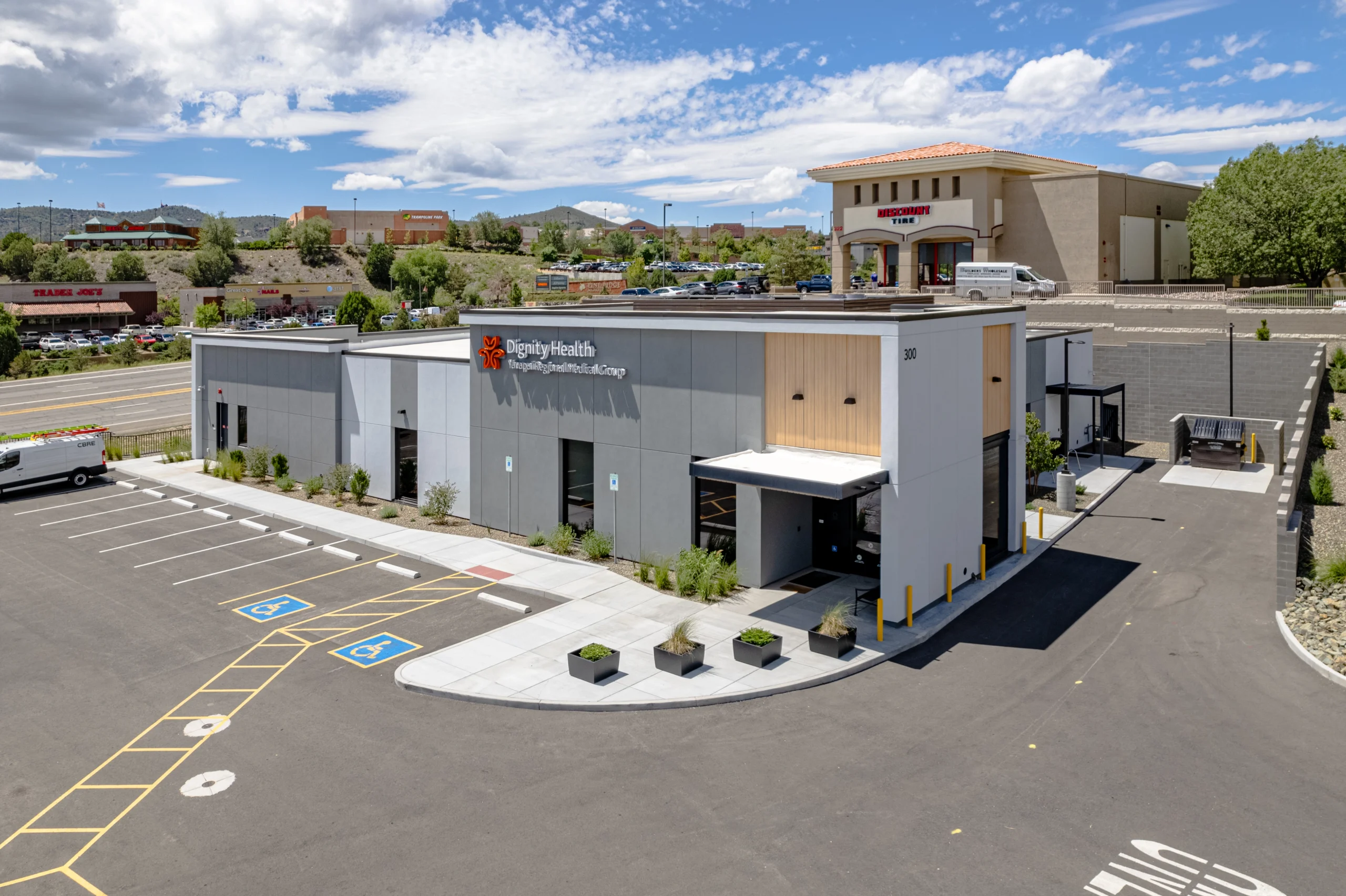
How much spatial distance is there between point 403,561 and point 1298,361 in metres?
33.6

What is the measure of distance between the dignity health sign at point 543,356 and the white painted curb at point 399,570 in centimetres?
628

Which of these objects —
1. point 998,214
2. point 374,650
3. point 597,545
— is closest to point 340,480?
point 597,545

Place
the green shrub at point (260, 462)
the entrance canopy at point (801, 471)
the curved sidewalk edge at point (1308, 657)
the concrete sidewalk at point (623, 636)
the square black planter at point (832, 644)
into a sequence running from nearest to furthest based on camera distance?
the curved sidewalk edge at point (1308, 657) → the concrete sidewalk at point (623, 636) → the square black planter at point (832, 644) → the entrance canopy at point (801, 471) → the green shrub at point (260, 462)

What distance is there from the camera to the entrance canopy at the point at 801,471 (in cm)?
1827

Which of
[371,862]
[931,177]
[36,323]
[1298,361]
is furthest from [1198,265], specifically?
[36,323]

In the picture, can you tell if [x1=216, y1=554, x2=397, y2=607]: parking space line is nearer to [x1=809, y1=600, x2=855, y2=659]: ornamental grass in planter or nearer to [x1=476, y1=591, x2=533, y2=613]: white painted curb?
[x1=476, y1=591, x2=533, y2=613]: white painted curb

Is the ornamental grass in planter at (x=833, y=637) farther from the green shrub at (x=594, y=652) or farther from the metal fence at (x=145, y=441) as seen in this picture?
the metal fence at (x=145, y=441)

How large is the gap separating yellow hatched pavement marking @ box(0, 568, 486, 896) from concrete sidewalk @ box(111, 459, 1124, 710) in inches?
89.1

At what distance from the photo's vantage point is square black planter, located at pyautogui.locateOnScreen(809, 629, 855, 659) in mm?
17328

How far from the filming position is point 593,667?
16.3m

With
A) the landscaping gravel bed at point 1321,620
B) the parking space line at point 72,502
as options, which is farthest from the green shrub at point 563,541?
the parking space line at point 72,502

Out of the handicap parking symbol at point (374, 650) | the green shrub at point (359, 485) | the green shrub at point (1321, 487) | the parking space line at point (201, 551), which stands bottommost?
the handicap parking symbol at point (374, 650)

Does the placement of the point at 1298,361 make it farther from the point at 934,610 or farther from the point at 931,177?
the point at 931,177

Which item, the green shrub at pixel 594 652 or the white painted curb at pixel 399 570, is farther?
the white painted curb at pixel 399 570
